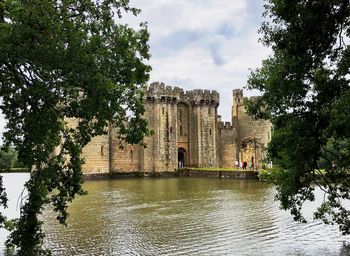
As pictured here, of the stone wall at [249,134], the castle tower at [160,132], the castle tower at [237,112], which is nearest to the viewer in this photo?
the castle tower at [160,132]

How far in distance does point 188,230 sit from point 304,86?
22.0 ft

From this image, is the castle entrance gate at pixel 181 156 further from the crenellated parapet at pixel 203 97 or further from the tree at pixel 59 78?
the tree at pixel 59 78

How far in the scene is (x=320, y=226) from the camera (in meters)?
15.1

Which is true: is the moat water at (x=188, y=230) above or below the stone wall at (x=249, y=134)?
below

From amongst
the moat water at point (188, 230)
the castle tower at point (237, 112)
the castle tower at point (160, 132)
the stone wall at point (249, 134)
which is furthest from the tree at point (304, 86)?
the castle tower at point (237, 112)

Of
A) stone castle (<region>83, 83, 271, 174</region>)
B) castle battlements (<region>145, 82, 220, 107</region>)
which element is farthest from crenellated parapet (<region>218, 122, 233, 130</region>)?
castle battlements (<region>145, 82, 220, 107</region>)

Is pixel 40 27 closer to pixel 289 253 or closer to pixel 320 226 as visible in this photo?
pixel 289 253

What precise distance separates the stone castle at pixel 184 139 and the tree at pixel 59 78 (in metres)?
34.8

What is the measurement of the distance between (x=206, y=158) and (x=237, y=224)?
3597 centimetres

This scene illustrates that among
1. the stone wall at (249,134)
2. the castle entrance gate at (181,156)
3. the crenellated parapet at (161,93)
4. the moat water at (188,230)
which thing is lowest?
the moat water at (188,230)

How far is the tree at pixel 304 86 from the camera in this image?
29.1 feet

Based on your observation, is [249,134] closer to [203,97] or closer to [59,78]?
[203,97]

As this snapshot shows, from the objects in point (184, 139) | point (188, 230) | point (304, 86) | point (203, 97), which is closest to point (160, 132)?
point (184, 139)

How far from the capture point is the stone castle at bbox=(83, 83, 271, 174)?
4788cm
